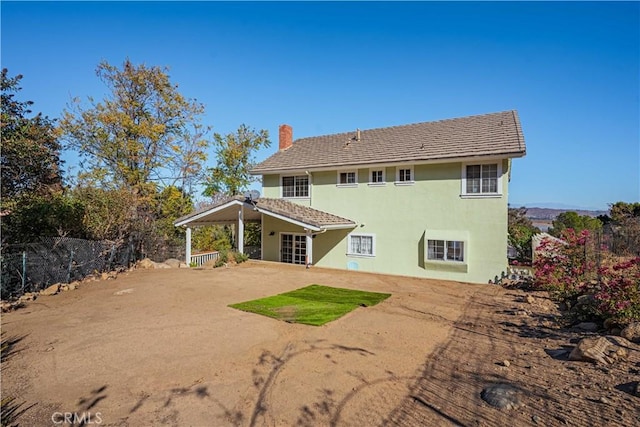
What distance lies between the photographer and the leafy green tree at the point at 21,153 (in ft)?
41.5

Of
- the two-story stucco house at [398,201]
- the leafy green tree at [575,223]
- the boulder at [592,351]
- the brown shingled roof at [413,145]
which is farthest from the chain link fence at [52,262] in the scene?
the leafy green tree at [575,223]

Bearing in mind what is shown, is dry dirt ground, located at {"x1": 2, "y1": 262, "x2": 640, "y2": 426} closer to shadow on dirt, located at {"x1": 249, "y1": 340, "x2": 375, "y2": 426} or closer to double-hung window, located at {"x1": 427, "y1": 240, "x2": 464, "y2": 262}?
shadow on dirt, located at {"x1": 249, "y1": 340, "x2": 375, "y2": 426}

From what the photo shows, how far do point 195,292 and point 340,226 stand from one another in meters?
8.55

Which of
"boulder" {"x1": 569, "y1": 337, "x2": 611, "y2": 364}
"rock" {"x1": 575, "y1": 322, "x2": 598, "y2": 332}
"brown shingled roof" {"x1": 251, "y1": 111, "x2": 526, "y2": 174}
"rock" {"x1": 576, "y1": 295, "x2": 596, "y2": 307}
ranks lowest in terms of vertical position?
"rock" {"x1": 575, "y1": 322, "x2": 598, "y2": 332}

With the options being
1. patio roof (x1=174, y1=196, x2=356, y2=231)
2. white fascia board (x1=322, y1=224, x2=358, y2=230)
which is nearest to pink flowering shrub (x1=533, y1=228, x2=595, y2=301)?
white fascia board (x1=322, y1=224, x2=358, y2=230)

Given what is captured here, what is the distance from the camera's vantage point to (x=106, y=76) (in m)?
23.7

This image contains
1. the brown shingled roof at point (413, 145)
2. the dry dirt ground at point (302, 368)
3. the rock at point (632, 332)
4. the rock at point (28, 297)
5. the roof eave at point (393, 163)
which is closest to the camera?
the dry dirt ground at point (302, 368)

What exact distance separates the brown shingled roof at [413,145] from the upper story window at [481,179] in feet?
2.79

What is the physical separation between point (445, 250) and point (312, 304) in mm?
8477

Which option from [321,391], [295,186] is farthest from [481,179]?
[321,391]

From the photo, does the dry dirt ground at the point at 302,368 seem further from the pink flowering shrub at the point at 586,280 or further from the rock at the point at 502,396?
the pink flowering shrub at the point at 586,280

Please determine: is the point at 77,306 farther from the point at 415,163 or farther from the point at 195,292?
the point at 415,163

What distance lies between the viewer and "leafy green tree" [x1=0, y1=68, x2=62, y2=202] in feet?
41.5

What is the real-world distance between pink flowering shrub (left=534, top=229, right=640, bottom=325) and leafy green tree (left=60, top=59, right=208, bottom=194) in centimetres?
2433
